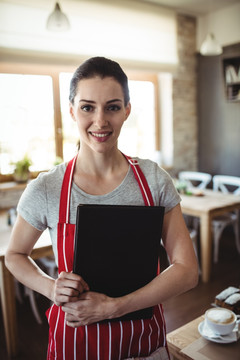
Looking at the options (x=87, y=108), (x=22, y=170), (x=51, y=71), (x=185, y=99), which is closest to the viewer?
(x=87, y=108)

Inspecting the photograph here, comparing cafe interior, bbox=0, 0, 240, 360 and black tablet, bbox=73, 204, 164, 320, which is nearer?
black tablet, bbox=73, 204, 164, 320

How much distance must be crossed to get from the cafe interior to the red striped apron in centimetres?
131

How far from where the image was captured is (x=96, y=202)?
97cm

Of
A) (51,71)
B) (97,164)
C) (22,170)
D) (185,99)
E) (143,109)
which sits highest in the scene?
(51,71)

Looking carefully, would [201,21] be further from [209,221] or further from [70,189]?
[70,189]

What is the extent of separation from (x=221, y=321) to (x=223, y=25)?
4.29 metres

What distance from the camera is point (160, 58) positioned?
Answer: 450cm

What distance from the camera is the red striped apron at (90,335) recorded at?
949mm

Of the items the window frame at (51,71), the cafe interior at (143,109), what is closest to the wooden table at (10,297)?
the cafe interior at (143,109)

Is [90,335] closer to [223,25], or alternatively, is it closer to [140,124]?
[140,124]

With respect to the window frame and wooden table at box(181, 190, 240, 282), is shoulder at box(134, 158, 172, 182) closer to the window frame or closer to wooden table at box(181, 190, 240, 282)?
wooden table at box(181, 190, 240, 282)

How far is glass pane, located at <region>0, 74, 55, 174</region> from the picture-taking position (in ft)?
11.9

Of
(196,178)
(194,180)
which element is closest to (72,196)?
(196,178)

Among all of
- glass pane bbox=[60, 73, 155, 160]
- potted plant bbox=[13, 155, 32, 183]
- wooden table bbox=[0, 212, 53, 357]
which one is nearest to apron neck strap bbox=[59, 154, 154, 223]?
wooden table bbox=[0, 212, 53, 357]
